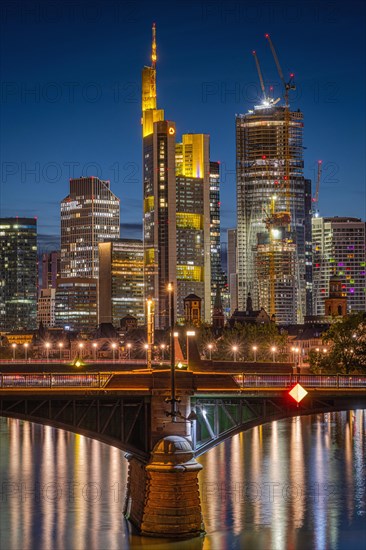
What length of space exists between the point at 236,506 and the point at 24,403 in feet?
58.7

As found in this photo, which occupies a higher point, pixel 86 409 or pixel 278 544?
pixel 86 409

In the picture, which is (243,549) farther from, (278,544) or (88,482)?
(88,482)

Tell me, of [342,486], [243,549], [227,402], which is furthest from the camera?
[342,486]

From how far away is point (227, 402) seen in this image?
69625mm

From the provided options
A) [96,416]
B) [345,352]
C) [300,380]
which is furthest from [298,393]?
[345,352]

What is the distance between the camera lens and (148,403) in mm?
67688

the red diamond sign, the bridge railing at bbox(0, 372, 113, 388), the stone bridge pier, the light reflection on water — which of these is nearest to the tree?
the light reflection on water

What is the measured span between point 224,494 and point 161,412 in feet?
51.6

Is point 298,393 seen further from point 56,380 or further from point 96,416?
point 56,380

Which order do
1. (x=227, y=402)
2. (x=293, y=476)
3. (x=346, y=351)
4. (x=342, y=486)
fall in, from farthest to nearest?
(x=346, y=351) < (x=293, y=476) < (x=342, y=486) < (x=227, y=402)

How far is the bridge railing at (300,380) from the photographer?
71.8 meters

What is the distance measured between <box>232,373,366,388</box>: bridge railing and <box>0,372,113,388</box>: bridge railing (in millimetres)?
8208

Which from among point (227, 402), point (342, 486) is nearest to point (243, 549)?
point (227, 402)

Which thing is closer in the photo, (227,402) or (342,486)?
(227,402)
